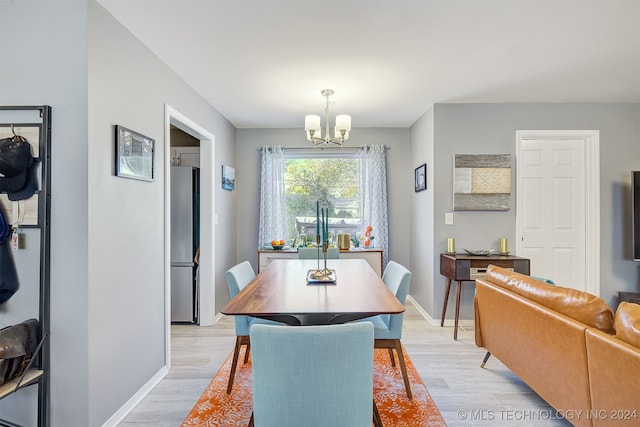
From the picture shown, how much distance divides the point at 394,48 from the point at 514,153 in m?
2.12

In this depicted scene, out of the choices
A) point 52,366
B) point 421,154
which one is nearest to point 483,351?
point 421,154

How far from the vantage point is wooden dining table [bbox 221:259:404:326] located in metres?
1.54

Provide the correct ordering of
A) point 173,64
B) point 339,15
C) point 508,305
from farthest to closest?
point 173,64
point 508,305
point 339,15

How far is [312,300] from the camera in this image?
1.71 m

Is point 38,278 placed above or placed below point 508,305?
above

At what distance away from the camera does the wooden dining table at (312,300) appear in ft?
5.06

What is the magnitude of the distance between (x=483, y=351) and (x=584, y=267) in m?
1.81

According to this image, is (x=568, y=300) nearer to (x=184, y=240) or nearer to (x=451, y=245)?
(x=451, y=245)

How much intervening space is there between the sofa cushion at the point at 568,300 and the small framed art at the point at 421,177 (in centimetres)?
183

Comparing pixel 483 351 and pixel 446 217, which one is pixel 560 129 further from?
pixel 483 351

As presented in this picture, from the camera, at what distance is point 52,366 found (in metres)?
1.73

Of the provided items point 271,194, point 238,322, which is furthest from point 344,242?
point 238,322

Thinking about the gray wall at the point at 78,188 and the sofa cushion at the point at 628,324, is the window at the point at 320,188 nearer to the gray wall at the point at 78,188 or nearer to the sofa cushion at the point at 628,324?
the gray wall at the point at 78,188

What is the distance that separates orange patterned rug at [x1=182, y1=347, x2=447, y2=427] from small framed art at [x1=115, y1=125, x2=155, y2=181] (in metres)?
1.57
